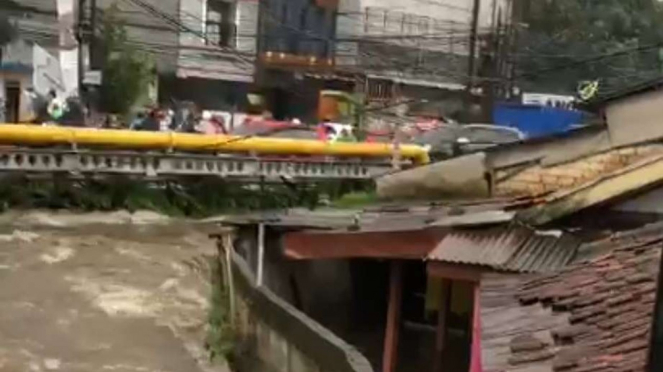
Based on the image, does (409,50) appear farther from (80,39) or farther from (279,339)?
(279,339)

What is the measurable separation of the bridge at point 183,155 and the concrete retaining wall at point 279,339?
5767mm

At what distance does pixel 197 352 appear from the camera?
994 cm

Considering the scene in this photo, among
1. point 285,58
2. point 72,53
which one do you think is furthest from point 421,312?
point 285,58

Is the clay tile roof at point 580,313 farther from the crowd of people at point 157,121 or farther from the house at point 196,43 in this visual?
the house at point 196,43

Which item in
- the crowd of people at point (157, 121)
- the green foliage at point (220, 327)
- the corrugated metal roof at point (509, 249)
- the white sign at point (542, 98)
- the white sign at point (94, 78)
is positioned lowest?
the green foliage at point (220, 327)

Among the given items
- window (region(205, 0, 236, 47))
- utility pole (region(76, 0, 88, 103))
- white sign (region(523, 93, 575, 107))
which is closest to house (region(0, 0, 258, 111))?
window (region(205, 0, 236, 47))

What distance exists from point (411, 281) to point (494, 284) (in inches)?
133

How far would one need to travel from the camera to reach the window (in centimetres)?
3031

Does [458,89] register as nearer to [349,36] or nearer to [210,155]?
[349,36]

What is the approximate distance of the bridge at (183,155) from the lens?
1459 cm

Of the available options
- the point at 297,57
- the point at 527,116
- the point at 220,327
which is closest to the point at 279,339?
the point at 220,327

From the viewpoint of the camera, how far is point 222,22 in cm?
3070

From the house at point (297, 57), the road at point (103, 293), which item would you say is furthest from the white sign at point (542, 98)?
the road at point (103, 293)

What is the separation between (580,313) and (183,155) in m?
11.5
